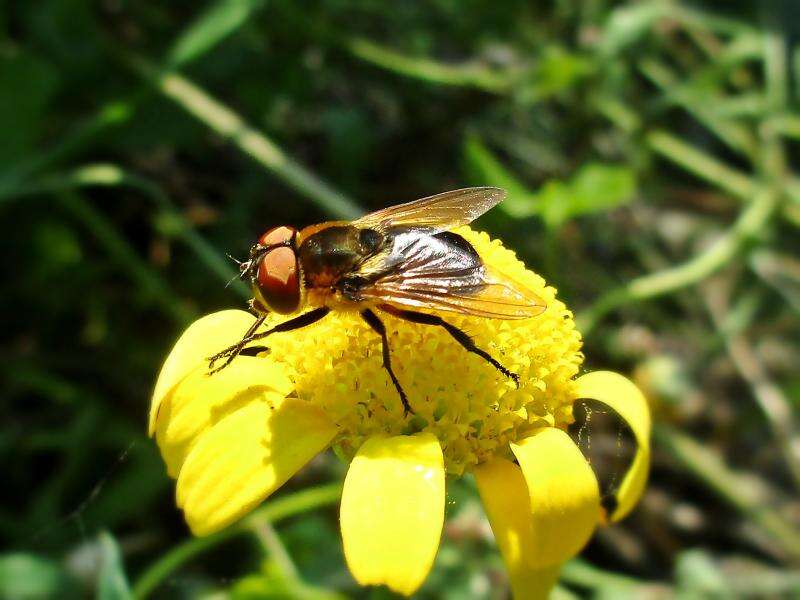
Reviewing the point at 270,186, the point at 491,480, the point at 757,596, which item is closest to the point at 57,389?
the point at 270,186

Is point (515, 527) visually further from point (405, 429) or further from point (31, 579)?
point (31, 579)

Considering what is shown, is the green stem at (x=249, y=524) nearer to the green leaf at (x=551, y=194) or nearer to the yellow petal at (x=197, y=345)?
the yellow petal at (x=197, y=345)

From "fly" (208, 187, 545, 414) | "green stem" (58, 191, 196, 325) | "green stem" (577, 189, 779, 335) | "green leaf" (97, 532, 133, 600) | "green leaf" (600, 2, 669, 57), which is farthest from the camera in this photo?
"green leaf" (600, 2, 669, 57)

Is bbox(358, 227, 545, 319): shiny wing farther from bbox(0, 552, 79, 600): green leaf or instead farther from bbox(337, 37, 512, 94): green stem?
bbox(337, 37, 512, 94): green stem

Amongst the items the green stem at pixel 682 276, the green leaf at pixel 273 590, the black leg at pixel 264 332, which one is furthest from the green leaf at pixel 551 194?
the green leaf at pixel 273 590

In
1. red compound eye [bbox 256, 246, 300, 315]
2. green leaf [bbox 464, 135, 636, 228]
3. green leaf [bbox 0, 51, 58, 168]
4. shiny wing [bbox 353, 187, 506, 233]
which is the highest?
green leaf [bbox 0, 51, 58, 168]

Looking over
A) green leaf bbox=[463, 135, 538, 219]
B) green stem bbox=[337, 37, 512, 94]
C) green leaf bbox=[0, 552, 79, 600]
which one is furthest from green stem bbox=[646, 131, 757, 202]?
green leaf bbox=[0, 552, 79, 600]
